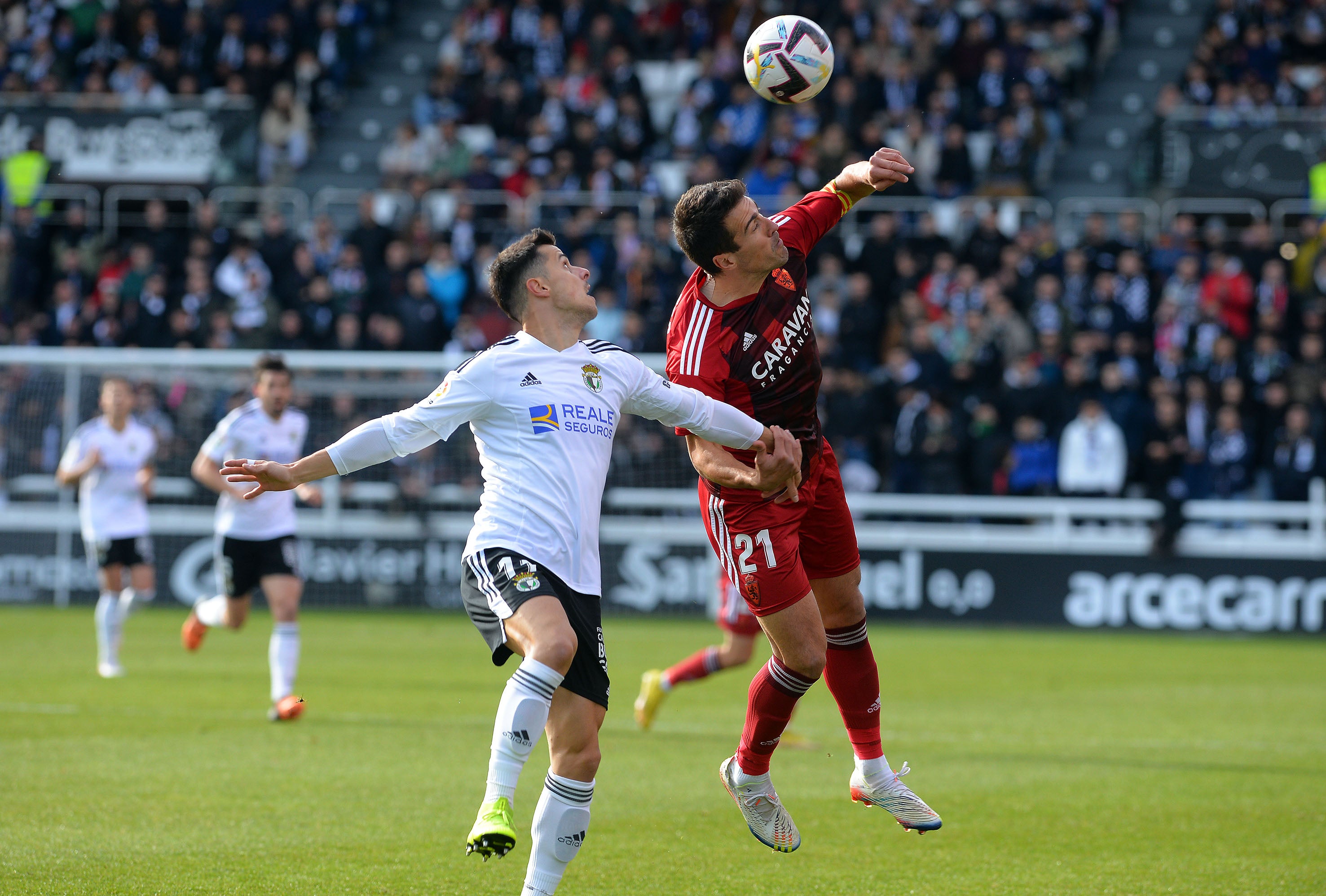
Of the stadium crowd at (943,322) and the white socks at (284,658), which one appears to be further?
the stadium crowd at (943,322)

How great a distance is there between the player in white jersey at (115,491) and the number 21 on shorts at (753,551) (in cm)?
903

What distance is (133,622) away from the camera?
1819 centimetres

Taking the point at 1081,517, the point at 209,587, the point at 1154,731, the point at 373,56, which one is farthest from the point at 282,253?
the point at 1154,731

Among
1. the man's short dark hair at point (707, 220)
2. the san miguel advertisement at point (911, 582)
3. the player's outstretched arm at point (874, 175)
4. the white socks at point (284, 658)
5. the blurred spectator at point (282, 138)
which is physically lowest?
the san miguel advertisement at point (911, 582)

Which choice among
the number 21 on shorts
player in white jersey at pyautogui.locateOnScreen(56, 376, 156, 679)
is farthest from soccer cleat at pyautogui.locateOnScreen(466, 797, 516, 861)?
player in white jersey at pyautogui.locateOnScreen(56, 376, 156, 679)

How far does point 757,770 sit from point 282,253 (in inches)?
632

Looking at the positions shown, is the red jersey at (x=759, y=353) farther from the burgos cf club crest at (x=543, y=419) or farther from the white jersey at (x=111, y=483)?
the white jersey at (x=111, y=483)

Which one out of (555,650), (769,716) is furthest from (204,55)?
(555,650)

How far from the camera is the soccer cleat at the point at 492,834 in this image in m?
4.94

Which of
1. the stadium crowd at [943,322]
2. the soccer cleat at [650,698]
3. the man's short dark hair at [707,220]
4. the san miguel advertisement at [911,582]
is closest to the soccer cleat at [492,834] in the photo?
the man's short dark hair at [707,220]

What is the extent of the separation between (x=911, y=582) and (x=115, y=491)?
9.02 m

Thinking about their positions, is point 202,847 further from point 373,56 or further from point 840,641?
point 373,56

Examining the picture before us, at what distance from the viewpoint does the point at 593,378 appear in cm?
585

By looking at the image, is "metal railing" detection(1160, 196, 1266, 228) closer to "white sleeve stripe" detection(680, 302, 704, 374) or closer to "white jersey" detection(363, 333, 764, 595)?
"white sleeve stripe" detection(680, 302, 704, 374)
